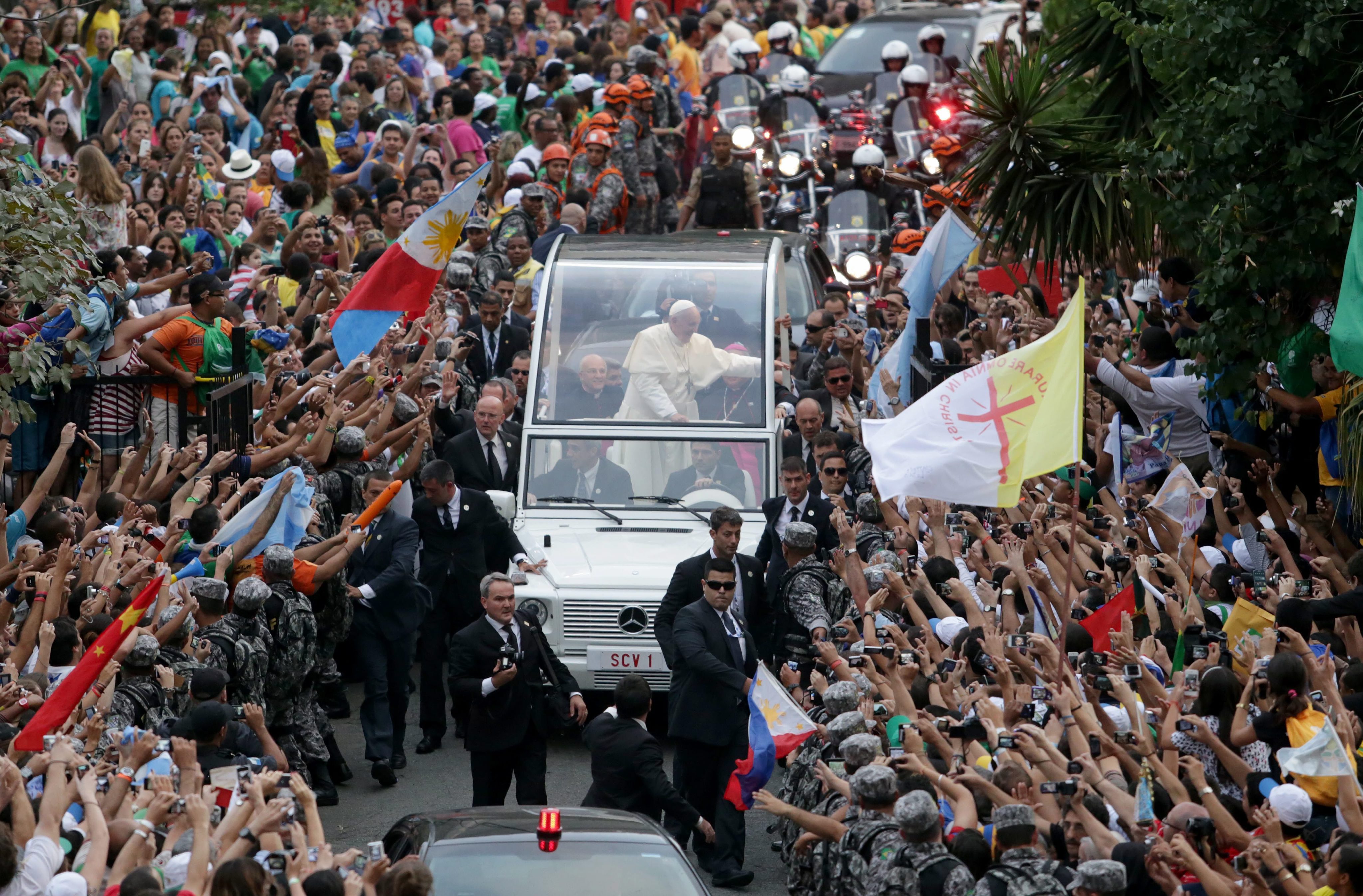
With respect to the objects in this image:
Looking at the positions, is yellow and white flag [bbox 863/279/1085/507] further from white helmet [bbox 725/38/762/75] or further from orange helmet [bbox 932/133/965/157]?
white helmet [bbox 725/38/762/75]

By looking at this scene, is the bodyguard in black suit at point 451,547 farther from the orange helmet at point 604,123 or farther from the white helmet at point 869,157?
the white helmet at point 869,157

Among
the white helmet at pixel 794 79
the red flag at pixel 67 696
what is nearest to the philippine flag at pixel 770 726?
the red flag at pixel 67 696

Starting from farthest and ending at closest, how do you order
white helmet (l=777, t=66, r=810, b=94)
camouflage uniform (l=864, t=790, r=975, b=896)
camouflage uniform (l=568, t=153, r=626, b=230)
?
white helmet (l=777, t=66, r=810, b=94), camouflage uniform (l=568, t=153, r=626, b=230), camouflage uniform (l=864, t=790, r=975, b=896)

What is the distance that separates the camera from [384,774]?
1160cm

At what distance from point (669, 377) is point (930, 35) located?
44.4ft

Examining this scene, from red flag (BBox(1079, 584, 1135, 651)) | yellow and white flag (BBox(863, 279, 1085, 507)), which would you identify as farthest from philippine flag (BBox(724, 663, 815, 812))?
red flag (BBox(1079, 584, 1135, 651))

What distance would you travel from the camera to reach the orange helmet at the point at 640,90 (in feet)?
68.2

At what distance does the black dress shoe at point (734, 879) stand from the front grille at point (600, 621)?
89.5 inches

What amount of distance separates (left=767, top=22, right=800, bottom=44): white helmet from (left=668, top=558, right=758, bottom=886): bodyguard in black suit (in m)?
18.0

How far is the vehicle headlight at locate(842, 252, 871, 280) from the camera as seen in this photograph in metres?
19.7

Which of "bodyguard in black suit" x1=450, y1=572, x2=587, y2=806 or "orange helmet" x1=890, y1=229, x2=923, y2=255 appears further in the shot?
"orange helmet" x1=890, y1=229, x2=923, y2=255

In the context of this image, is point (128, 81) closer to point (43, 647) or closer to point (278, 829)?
point (43, 647)

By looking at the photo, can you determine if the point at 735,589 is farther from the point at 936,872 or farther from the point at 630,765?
the point at 936,872

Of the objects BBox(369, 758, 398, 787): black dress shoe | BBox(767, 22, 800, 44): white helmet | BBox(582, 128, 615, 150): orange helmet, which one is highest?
BBox(767, 22, 800, 44): white helmet
